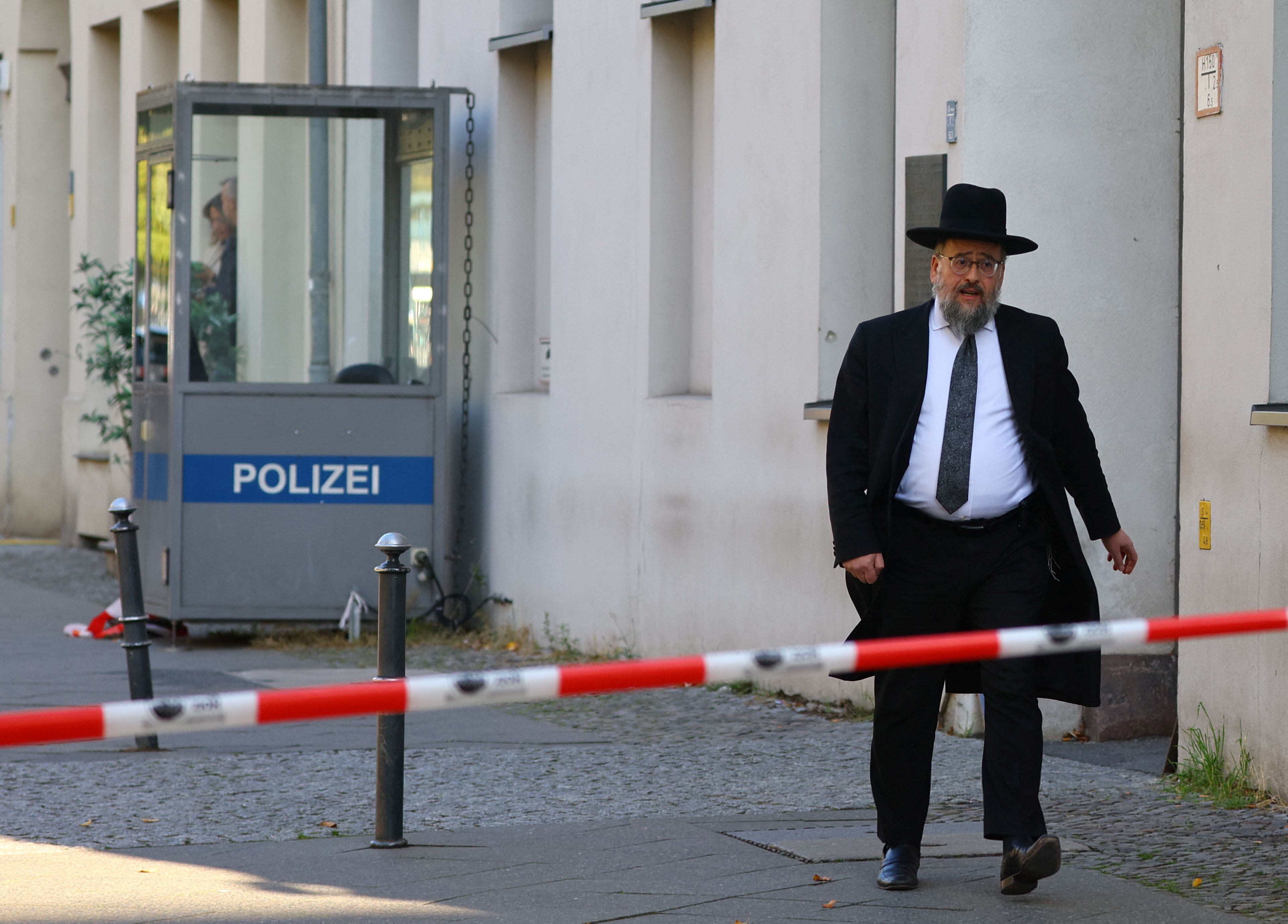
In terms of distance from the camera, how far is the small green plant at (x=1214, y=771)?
6609 mm

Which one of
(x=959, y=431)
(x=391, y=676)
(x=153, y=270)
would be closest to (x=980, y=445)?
(x=959, y=431)

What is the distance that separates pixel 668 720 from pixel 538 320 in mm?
4032

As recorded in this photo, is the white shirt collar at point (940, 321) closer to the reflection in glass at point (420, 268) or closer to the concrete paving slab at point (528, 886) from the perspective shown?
the concrete paving slab at point (528, 886)

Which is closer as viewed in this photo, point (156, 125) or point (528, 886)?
point (528, 886)

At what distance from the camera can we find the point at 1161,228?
8.06m

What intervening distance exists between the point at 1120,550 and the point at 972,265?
2.91ft

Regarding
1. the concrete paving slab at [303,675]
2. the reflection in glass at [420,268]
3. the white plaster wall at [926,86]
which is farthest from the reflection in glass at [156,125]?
the white plaster wall at [926,86]

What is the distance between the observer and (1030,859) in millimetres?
5223

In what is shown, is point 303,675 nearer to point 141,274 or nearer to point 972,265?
point 141,274

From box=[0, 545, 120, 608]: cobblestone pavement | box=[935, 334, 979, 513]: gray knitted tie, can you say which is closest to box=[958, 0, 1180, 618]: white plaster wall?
box=[935, 334, 979, 513]: gray knitted tie

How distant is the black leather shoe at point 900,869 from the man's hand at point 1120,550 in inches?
37.3

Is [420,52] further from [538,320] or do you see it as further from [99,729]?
[99,729]

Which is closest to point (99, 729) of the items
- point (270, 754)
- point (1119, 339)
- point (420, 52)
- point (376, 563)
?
point (270, 754)

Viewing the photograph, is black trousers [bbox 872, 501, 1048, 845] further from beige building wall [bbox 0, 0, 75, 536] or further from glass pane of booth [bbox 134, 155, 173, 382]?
beige building wall [bbox 0, 0, 75, 536]
